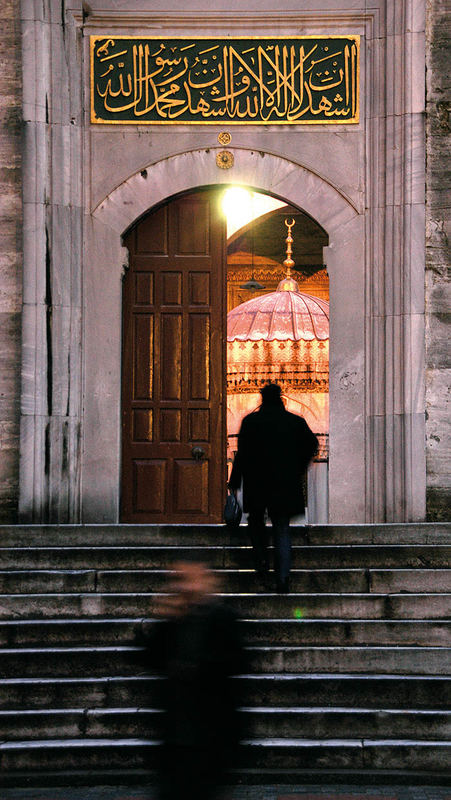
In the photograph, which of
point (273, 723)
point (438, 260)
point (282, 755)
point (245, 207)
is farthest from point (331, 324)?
point (245, 207)

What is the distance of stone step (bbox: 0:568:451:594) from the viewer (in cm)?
981

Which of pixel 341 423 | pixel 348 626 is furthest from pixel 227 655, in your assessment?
A: pixel 341 423

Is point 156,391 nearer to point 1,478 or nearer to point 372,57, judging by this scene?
point 1,478

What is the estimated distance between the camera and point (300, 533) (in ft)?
35.0

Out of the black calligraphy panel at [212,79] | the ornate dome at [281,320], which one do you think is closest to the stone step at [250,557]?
the black calligraphy panel at [212,79]

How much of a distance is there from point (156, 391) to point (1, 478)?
1.74 m

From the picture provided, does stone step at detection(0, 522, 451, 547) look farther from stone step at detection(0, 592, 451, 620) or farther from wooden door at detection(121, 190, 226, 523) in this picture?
wooden door at detection(121, 190, 226, 523)

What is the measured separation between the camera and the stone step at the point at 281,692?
8.58m

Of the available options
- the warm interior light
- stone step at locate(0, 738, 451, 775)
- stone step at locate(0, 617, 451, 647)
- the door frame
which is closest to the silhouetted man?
stone step at locate(0, 617, 451, 647)

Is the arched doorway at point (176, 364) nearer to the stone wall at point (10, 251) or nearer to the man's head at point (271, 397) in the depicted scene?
the stone wall at point (10, 251)

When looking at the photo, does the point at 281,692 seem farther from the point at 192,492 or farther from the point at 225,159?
the point at 225,159

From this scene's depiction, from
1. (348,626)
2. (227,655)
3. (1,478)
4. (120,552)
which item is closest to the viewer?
(227,655)

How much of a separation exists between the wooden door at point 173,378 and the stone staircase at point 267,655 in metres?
2.08

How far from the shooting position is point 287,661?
8.97m
